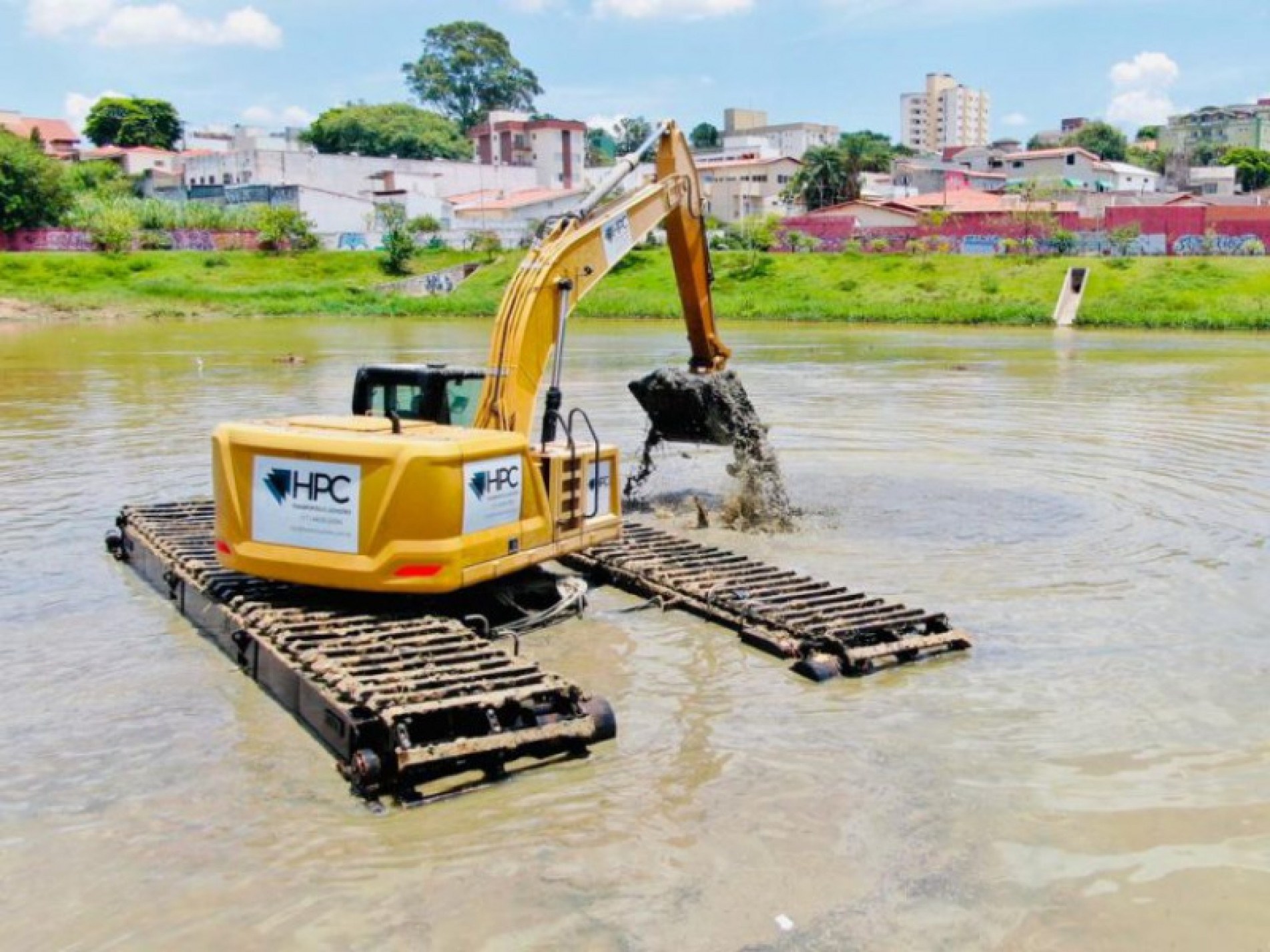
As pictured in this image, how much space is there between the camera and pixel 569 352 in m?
37.6

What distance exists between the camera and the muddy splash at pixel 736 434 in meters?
13.4

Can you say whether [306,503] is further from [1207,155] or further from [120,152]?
[1207,155]

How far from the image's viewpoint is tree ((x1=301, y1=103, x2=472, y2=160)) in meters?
117

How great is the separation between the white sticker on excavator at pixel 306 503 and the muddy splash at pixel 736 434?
606cm

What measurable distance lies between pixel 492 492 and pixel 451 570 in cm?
60

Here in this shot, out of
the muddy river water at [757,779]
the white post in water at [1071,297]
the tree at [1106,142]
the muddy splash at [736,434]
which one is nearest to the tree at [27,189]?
the white post in water at [1071,297]

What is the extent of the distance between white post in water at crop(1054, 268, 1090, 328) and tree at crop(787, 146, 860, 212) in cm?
3782

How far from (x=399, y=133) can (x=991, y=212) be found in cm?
5951

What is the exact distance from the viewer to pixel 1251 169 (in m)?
113

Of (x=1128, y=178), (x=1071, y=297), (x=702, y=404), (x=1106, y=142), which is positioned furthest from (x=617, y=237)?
(x=1106, y=142)

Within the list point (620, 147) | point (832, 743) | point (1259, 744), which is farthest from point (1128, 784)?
point (620, 147)

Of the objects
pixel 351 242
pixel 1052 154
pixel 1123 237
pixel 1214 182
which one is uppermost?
pixel 1052 154

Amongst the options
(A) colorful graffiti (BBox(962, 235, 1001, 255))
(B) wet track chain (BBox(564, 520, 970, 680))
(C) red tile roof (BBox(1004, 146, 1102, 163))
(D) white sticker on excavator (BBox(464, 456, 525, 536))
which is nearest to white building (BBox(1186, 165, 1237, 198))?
(C) red tile roof (BBox(1004, 146, 1102, 163))

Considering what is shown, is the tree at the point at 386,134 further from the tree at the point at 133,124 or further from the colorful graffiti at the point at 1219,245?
the colorful graffiti at the point at 1219,245
